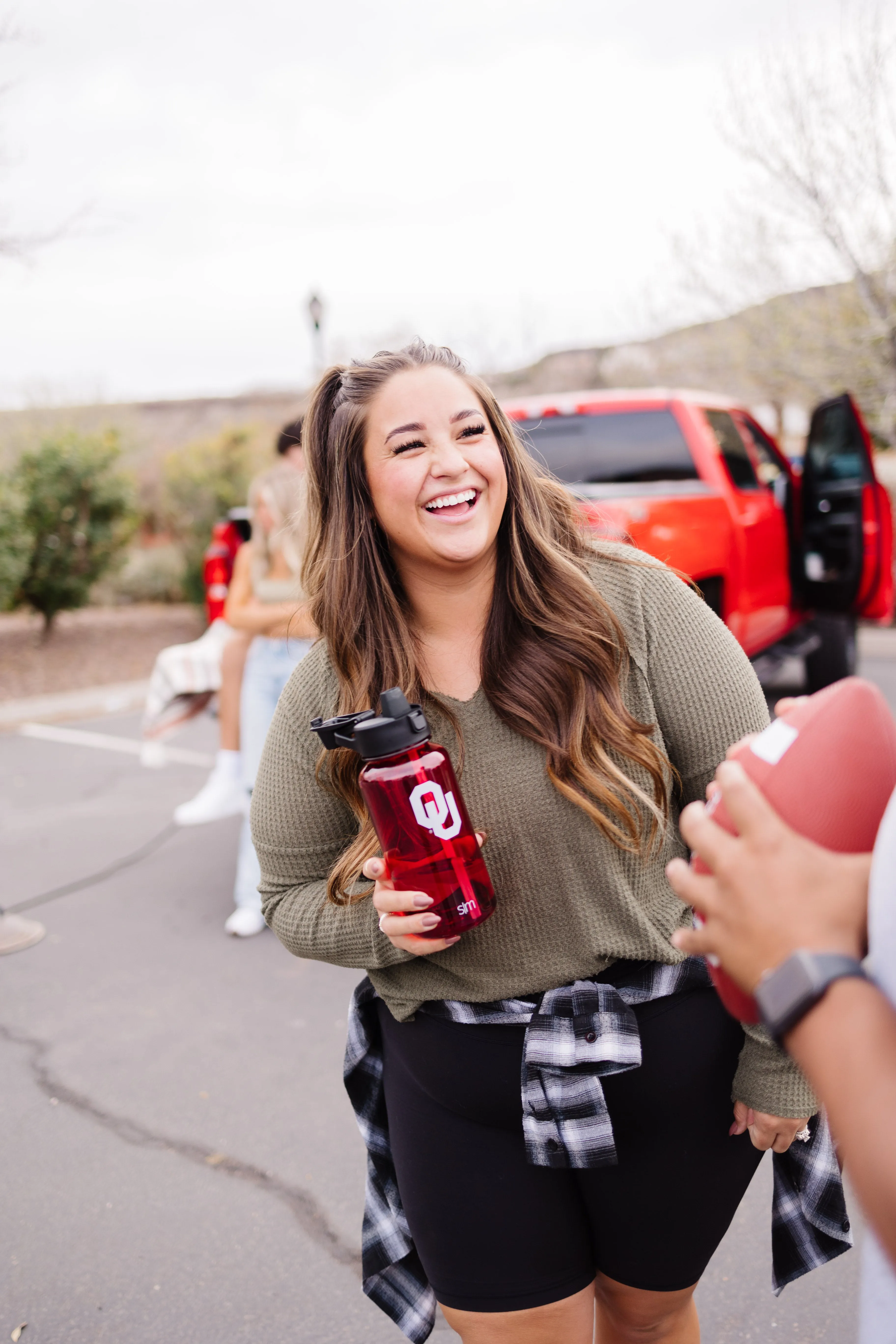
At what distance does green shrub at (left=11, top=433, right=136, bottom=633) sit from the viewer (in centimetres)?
1250

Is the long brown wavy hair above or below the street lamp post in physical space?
below

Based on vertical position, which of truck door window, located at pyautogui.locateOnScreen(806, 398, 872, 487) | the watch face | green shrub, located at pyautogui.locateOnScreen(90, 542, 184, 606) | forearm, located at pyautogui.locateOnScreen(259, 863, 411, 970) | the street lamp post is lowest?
green shrub, located at pyautogui.locateOnScreen(90, 542, 184, 606)

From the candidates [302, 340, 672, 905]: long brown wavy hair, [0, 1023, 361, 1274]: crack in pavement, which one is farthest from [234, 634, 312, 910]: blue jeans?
[302, 340, 672, 905]: long brown wavy hair

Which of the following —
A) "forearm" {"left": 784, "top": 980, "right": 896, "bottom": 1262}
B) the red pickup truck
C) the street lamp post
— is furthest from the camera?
the street lamp post

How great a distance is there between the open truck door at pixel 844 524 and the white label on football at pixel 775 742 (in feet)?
19.2

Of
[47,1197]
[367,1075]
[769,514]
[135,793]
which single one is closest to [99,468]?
[135,793]

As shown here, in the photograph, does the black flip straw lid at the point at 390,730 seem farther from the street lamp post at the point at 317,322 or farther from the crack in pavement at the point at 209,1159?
the street lamp post at the point at 317,322

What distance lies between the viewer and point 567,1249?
147 cm

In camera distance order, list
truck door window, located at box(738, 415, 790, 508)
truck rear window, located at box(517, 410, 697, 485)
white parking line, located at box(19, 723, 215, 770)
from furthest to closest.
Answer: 1. white parking line, located at box(19, 723, 215, 770)
2. truck door window, located at box(738, 415, 790, 508)
3. truck rear window, located at box(517, 410, 697, 485)

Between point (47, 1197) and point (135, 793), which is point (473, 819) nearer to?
point (47, 1197)

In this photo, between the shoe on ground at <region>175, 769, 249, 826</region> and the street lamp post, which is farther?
the street lamp post

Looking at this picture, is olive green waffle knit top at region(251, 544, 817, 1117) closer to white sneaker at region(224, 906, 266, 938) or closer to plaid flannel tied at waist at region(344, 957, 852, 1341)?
plaid flannel tied at waist at region(344, 957, 852, 1341)

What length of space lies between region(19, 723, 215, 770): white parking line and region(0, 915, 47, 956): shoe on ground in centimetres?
156

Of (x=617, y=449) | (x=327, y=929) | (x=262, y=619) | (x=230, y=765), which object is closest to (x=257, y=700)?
(x=262, y=619)
